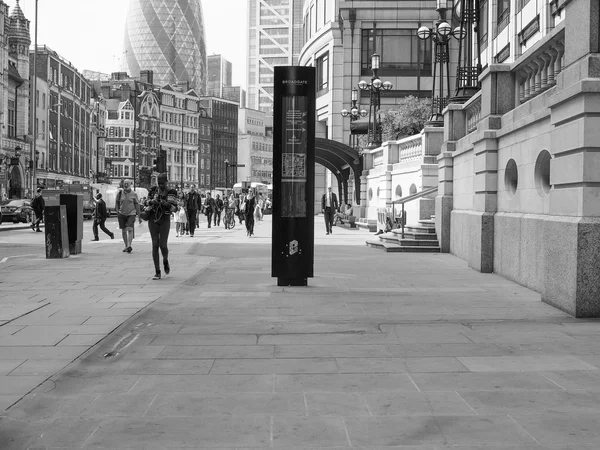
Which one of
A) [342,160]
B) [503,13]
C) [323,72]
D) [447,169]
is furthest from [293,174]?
[323,72]

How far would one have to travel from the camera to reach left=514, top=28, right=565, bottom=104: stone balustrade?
1067 centimetres

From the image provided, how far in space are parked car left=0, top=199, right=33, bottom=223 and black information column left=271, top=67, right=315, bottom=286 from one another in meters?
36.3

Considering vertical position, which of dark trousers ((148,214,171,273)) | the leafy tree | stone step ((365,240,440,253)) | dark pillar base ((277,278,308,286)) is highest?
the leafy tree

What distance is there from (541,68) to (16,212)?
127 feet

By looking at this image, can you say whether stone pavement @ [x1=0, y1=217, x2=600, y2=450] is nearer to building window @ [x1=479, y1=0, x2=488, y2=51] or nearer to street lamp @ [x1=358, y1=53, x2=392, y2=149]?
street lamp @ [x1=358, y1=53, x2=392, y2=149]

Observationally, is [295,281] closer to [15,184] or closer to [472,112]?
[472,112]

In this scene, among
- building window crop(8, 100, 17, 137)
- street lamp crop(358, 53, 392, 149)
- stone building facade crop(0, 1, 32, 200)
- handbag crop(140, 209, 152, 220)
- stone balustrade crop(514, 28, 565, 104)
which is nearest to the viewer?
stone balustrade crop(514, 28, 565, 104)

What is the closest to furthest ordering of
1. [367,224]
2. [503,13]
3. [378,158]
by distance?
1. [378,158]
2. [503,13]
3. [367,224]

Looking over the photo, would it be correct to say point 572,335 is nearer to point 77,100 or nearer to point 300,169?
point 300,169

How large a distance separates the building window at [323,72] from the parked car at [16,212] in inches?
1101

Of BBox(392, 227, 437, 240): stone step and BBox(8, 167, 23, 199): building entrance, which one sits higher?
BBox(8, 167, 23, 199): building entrance

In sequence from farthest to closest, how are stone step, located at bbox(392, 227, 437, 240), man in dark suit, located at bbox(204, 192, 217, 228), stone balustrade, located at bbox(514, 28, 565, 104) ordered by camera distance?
man in dark suit, located at bbox(204, 192, 217, 228) → stone step, located at bbox(392, 227, 437, 240) → stone balustrade, located at bbox(514, 28, 565, 104)

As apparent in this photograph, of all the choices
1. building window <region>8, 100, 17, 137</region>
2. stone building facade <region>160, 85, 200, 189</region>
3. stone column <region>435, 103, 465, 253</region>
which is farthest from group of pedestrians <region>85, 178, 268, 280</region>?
stone building facade <region>160, 85, 200, 189</region>

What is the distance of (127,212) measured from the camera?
66.3ft
